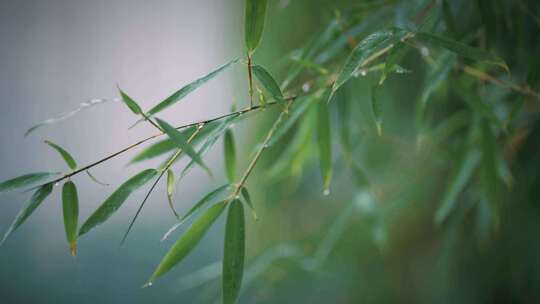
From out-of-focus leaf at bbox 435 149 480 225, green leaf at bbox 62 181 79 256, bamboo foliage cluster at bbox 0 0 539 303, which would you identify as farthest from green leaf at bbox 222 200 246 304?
out-of-focus leaf at bbox 435 149 480 225

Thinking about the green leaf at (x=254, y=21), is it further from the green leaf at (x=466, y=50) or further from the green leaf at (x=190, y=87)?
the green leaf at (x=466, y=50)

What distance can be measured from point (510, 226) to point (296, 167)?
0.45 m

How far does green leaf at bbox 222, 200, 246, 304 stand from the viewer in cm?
37

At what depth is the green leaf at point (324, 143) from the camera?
1.69ft

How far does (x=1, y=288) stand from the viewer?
3.46ft

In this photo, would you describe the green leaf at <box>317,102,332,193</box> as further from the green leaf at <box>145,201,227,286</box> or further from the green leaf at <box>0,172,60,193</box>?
the green leaf at <box>0,172,60,193</box>

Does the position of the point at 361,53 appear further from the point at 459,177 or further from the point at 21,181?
the point at 459,177

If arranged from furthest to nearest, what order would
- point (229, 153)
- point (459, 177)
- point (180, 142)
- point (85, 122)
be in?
point (85, 122)
point (459, 177)
point (229, 153)
point (180, 142)

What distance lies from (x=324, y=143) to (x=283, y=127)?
5 centimetres

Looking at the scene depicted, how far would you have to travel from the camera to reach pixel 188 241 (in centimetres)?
41

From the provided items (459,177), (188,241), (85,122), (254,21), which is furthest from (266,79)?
(85,122)

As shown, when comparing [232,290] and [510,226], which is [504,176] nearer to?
[510,226]

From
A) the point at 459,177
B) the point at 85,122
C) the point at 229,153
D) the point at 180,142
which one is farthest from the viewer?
the point at 85,122

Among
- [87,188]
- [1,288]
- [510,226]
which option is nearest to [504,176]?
[510,226]
